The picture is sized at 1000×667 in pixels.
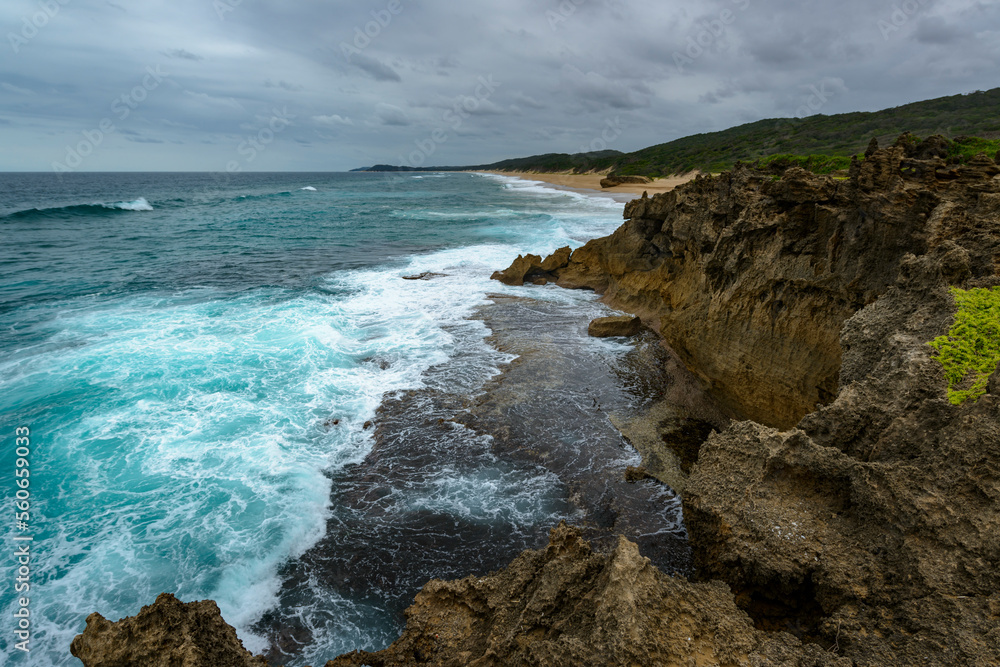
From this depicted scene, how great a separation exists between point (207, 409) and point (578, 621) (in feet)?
29.9

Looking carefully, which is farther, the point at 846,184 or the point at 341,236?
the point at 341,236

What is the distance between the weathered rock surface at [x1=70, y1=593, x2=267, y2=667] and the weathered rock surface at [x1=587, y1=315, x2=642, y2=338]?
1106cm

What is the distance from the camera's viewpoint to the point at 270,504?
750 cm

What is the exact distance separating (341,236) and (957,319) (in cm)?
3399

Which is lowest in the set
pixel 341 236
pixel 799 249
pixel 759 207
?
pixel 341 236

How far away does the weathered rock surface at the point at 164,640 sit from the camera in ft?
12.3

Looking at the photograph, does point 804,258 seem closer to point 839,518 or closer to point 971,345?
point 971,345

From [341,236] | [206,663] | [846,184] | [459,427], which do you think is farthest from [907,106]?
[206,663]

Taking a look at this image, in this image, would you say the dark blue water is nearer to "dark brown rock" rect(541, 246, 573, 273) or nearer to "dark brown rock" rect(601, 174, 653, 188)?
"dark brown rock" rect(541, 246, 573, 273)

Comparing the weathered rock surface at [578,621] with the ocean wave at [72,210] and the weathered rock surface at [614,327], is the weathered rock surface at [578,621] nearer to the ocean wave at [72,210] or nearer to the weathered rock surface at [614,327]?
the weathered rock surface at [614,327]

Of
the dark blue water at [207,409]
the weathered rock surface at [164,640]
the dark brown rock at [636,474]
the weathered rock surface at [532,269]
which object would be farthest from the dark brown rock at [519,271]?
the weathered rock surface at [164,640]

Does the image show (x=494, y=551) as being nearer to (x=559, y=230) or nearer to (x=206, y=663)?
(x=206, y=663)

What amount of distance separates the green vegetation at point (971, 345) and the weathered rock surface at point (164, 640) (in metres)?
6.43

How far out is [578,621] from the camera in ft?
11.7
